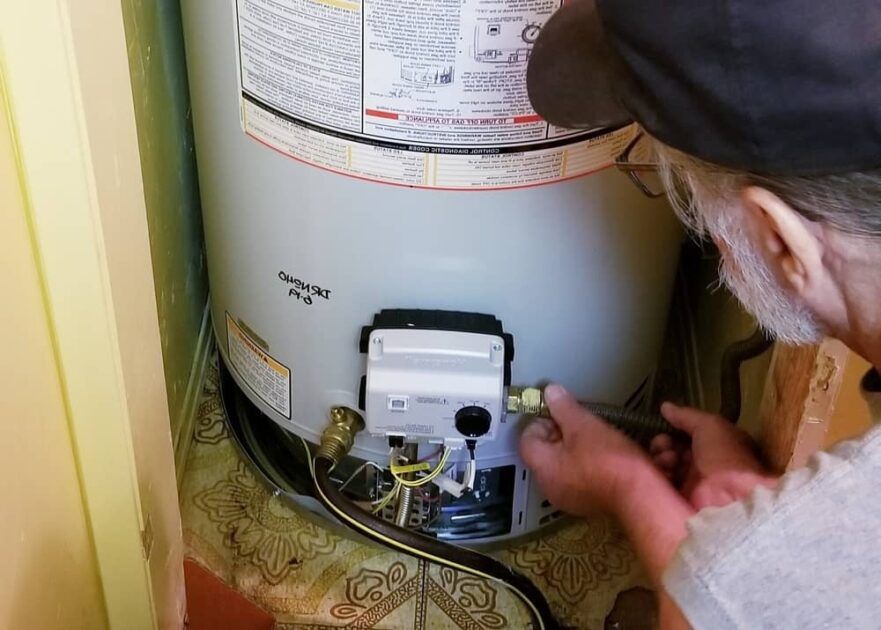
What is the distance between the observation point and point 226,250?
3.05ft

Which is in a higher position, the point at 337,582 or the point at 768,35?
the point at 768,35

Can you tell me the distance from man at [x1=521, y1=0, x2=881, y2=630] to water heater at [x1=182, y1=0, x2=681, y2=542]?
0.12 m

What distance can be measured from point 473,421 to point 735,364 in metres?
0.23

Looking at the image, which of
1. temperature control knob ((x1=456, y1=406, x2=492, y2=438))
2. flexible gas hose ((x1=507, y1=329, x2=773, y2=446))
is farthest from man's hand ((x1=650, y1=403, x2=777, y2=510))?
temperature control knob ((x1=456, y1=406, x2=492, y2=438))

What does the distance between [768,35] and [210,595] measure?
2.43 feet

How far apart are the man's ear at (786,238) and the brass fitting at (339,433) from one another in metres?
0.47

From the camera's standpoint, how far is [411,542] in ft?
3.04

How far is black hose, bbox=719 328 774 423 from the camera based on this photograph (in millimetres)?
858

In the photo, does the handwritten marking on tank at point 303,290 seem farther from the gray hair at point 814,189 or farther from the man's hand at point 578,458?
the gray hair at point 814,189

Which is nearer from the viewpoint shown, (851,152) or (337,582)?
(851,152)

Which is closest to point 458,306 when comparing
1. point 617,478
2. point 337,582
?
point 617,478

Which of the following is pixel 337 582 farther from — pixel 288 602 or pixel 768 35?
pixel 768 35

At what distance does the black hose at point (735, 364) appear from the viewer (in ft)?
2.82

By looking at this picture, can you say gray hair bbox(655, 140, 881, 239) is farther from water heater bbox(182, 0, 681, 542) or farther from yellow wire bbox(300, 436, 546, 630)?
yellow wire bbox(300, 436, 546, 630)
